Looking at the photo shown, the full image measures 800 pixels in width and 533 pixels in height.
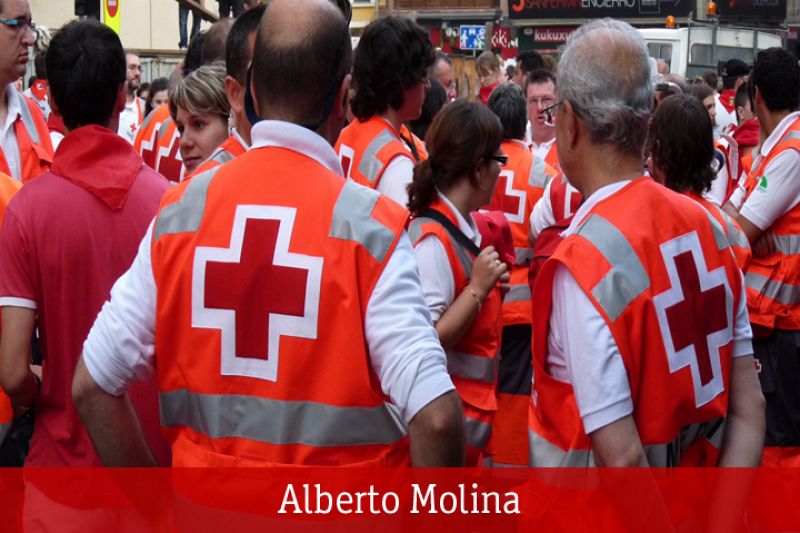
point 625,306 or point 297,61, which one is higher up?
point 297,61

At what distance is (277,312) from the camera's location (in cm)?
262

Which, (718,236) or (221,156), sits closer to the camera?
(718,236)

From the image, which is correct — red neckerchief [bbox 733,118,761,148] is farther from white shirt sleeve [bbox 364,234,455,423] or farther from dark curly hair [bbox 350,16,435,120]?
white shirt sleeve [bbox 364,234,455,423]

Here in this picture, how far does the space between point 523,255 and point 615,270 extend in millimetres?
3992

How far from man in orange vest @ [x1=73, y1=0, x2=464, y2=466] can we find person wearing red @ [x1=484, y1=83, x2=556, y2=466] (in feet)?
13.2

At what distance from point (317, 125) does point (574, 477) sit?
3.45 feet

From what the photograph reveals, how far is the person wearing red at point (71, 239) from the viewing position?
3.46m

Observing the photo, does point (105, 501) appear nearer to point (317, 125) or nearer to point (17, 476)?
point (17, 476)

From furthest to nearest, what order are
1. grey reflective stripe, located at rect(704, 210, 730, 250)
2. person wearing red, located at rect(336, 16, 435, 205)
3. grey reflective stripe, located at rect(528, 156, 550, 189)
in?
1. grey reflective stripe, located at rect(528, 156, 550, 189)
2. person wearing red, located at rect(336, 16, 435, 205)
3. grey reflective stripe, located at rect(704, 210, 730, 250)

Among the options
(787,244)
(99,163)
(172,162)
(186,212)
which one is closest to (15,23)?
(99,163)

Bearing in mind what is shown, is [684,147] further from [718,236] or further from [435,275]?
[718,236]

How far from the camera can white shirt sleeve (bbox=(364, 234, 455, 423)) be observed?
257 centimetres

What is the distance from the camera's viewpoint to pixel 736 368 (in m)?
3.18

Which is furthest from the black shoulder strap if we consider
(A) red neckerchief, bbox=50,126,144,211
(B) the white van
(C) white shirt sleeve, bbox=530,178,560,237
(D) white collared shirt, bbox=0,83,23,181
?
(B) the white van
